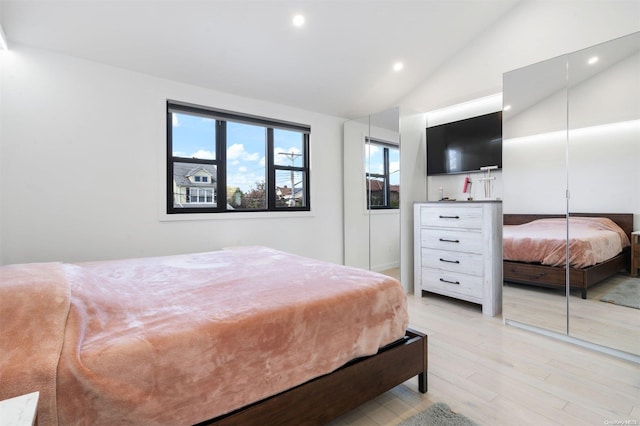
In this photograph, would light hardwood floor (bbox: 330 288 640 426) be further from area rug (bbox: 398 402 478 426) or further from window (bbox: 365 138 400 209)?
window (bbox: 365 138 400 209)

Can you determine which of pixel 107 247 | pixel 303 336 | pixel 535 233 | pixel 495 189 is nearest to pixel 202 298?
pixel 303 336

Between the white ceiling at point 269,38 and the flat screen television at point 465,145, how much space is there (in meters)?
0.80

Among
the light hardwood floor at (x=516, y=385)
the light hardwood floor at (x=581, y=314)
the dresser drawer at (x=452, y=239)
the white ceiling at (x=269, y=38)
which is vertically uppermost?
the white ceiling at (x=269, y=38)

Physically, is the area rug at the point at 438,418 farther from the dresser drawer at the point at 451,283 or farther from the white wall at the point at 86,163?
the white wall at the point at 86,163

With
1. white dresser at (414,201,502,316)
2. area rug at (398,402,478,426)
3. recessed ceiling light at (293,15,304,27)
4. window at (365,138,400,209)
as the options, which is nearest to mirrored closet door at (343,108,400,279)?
window at (365,138,400,209)

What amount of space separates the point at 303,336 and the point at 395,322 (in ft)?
1.92

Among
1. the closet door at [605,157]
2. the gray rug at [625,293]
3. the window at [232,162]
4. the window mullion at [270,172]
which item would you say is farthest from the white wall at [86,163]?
the gray rug at [625,293]

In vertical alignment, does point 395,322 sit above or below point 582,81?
below

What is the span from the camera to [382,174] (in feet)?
12.4

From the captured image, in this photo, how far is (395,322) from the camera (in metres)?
1.62

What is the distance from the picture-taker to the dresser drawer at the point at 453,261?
2965 mm

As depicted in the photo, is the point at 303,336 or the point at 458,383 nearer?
the point at 303,336

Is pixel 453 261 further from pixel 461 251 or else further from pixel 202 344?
pixel 202 344

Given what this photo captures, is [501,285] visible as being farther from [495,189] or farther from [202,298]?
[202,298]
